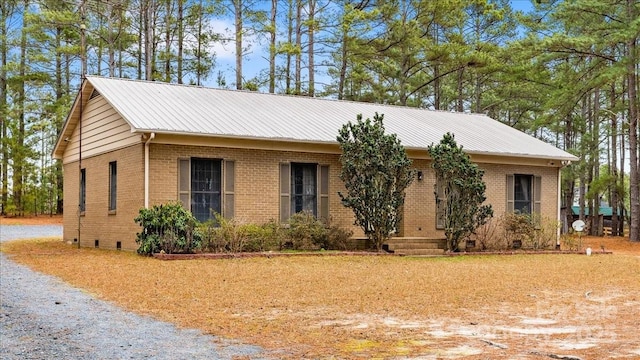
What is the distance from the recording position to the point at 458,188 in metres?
18.4

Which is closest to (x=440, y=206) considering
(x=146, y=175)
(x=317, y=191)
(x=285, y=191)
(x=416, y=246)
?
(x=416, y=246)

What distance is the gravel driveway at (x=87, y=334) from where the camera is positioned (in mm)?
6156

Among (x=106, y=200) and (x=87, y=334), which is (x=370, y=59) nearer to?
(x=106, y=200)

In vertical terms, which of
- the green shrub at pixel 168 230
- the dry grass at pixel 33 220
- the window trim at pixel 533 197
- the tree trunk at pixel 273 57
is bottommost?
the dry grass at pixel 33 220

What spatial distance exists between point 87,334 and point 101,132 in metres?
13.5

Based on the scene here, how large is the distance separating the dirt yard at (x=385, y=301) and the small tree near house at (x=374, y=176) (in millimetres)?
1539

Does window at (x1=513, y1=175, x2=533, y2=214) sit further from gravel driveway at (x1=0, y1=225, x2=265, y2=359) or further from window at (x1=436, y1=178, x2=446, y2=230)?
gravel driveway at (x1=0, y1=225, x2=265, y2=359)

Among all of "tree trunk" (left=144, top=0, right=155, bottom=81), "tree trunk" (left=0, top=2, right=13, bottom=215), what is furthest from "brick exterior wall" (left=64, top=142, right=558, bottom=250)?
"tree trunk" (left=0, top=2, right=13, bottom=215)

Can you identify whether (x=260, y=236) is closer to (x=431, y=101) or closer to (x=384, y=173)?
(x=384, y=173)

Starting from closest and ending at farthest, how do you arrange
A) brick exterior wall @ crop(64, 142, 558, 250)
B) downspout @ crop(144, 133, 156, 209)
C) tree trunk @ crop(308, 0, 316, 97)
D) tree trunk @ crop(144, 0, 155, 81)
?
downspout @ crop(144, 133, 156, 209), brick exterior wall @ crop(64, 142, 558, 250), tree trunk @ crop(144, 0, 155, 81), tree trunk @ crop(308, 0, 316, 97)

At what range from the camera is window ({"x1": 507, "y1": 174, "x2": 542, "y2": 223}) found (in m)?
21.7

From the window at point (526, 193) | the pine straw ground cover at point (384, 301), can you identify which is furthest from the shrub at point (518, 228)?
the pine straw ground cover at point (384, 301)

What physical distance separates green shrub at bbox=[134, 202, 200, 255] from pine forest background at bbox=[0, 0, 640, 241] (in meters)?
15.4

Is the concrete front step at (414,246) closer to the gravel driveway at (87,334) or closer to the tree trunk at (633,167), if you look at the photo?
the gravel driveway at (87,334)
